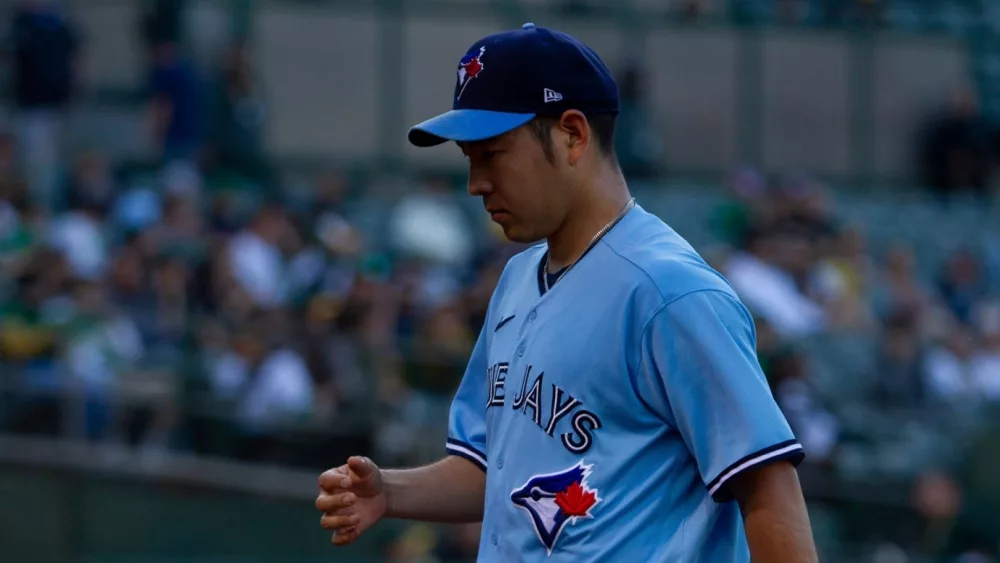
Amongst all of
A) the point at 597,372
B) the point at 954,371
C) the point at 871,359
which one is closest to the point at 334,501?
the point at 597,372

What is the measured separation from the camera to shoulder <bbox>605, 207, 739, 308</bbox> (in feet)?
8.93

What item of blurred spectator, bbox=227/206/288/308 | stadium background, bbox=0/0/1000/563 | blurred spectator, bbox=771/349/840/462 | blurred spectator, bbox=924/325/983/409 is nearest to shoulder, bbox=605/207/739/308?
stadium background, bbox=0/0/1000/563

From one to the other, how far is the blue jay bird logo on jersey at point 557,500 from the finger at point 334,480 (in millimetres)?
429

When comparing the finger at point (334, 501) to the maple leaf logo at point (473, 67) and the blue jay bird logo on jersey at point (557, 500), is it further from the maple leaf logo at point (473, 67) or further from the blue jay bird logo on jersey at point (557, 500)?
the maple leaf logo at point (473, 67)

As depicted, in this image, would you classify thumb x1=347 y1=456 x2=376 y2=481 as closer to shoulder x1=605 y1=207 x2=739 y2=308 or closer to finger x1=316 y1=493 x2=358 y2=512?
finger x1=316 y1=493 x2=358 y2=512

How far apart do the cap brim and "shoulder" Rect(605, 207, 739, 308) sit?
29 cm

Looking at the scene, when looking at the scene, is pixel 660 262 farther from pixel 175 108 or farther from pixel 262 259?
pixel 175 108

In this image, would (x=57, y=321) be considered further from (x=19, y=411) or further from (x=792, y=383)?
(x=792, y=383)

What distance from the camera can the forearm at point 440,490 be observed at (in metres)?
3.27

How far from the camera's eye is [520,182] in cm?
292

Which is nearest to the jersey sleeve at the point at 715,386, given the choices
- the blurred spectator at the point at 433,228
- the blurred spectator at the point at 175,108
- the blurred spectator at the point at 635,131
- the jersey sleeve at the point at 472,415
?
the jersey sleeve at the point at 472,415

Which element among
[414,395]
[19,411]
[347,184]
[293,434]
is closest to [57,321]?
[19,411]

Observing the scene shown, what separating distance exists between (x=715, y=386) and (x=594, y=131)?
0.58 metres

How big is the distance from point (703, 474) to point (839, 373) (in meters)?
9.02
